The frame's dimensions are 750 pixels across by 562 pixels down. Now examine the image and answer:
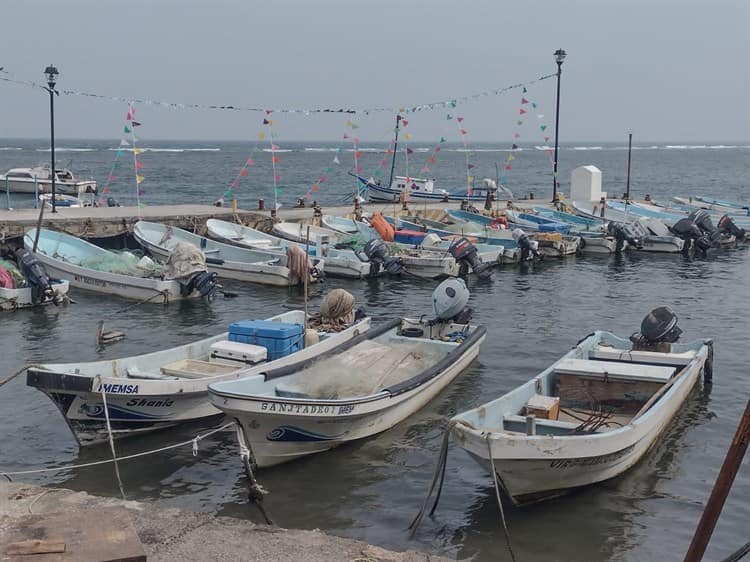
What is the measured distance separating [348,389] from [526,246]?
18.1m

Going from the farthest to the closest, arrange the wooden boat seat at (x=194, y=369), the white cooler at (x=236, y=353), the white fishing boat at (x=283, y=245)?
the white fishing boat at (x=283, y=245)
the white cooler at (x=236, y=353)
the wooden boat seat at (x=194, y=369)

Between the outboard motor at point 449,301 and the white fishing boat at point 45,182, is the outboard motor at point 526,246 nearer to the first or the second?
the outboard motor at point 449,301

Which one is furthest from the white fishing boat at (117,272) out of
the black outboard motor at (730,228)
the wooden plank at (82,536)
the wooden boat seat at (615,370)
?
the black outboard motor at (730,228)

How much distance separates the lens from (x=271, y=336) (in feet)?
43.7

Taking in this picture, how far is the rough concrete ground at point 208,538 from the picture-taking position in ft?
24.8

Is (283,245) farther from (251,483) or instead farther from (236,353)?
(251,483)

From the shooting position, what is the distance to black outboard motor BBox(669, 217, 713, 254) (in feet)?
105

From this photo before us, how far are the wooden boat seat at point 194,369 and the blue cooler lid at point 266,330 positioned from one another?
0.72m

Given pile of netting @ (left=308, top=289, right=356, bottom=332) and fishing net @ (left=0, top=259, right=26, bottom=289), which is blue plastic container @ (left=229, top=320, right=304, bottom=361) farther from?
fishing net @ (left=0, top=259, right=26, bottom=289)

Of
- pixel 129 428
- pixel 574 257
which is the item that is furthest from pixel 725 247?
pixel 129 428

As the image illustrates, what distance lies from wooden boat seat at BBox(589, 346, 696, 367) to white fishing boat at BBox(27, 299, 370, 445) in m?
4.49

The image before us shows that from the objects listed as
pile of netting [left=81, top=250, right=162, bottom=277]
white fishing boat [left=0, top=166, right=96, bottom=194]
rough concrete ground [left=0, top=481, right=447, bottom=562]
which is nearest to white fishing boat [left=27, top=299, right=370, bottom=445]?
rough concrete ground [left=0, top=481, right=447, bottom=562]

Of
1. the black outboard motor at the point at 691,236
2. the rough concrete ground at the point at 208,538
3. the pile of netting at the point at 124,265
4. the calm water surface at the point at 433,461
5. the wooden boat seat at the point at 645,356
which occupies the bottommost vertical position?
the calm water surface at the point at 433,461

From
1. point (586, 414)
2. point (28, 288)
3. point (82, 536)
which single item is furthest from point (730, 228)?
point (82, 536)
